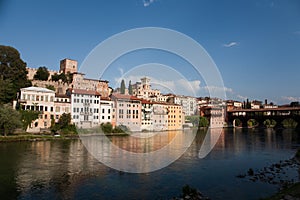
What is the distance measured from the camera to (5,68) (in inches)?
1451

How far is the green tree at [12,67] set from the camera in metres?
36.8

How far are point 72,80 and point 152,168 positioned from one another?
42.0 meters

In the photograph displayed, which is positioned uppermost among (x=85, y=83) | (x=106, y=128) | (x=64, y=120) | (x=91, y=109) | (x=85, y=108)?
(x=85, y=83)

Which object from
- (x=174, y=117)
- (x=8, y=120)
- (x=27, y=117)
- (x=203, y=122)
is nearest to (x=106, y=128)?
(x=27, y=117)

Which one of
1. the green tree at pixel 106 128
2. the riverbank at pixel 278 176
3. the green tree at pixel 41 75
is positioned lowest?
the riverbank at pixel 278 176

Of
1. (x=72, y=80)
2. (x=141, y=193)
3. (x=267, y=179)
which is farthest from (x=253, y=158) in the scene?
(x=72, y=80)

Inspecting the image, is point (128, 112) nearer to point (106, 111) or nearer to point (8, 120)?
point (106, 111)

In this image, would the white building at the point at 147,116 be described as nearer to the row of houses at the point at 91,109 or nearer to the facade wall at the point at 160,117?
the row of houses at the point at 91,109

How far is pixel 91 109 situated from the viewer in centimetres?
3959

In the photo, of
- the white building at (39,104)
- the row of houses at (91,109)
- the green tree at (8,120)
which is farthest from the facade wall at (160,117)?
the green tree at (8,120)

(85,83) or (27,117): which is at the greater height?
(85,83)

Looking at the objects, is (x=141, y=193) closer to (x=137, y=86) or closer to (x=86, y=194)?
(x=86, y=194)

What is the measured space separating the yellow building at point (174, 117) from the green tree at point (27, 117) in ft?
96.8

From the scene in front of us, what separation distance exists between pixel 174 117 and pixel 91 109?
2298 cm
